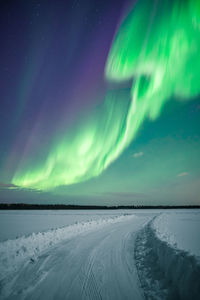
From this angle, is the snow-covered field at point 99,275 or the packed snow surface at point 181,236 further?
the packed snow surface at point 181,236

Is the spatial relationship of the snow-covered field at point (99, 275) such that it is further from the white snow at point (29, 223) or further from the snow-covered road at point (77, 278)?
the white snow at point (29, 223)

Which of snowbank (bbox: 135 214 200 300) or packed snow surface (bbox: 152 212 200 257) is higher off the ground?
snowbank (bbox: 135 214 200 300)

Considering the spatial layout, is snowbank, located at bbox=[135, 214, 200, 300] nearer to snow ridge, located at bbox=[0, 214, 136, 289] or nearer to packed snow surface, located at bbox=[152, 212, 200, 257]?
packed snow surface, located at bbox=[152, 212, 200, 257]

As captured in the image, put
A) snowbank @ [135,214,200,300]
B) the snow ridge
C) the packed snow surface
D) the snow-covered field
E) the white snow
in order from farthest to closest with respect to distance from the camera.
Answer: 1. the white snow
2. the packed snow surface
3. the snow ridge
4. the snow-covered field
5. snowbank @ [135,214,200,300]

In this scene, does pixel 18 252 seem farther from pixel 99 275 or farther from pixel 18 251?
pixel 99 275

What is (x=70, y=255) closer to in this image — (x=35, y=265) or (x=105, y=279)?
(x=35, y=265)

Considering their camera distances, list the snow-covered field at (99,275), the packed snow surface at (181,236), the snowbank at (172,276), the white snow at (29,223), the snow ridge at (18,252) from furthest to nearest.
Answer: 1. the white snow at (29,223)
2. the packed snow surface at (181,236)
3. the snow ridge at (18,252)
4. the snow-covered field at (99,275)
5. the snowbank at (172,276)

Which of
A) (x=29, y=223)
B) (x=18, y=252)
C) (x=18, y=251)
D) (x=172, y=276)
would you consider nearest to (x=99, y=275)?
(x=172, y=276)

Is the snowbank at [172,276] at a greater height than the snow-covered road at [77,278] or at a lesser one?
greater

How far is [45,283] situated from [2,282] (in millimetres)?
1097

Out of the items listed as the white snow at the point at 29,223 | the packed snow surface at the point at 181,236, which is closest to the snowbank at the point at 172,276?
the packed snow surface at the point at 181,236

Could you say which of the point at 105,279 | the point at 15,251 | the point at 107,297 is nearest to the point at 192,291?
the point at 107,297

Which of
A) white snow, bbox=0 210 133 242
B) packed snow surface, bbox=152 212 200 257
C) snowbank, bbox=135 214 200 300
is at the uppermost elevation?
snowbank, bbox=135 214 200 300

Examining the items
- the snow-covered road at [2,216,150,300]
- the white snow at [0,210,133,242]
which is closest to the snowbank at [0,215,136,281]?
the snow-covered road at [2,216,150,300]
